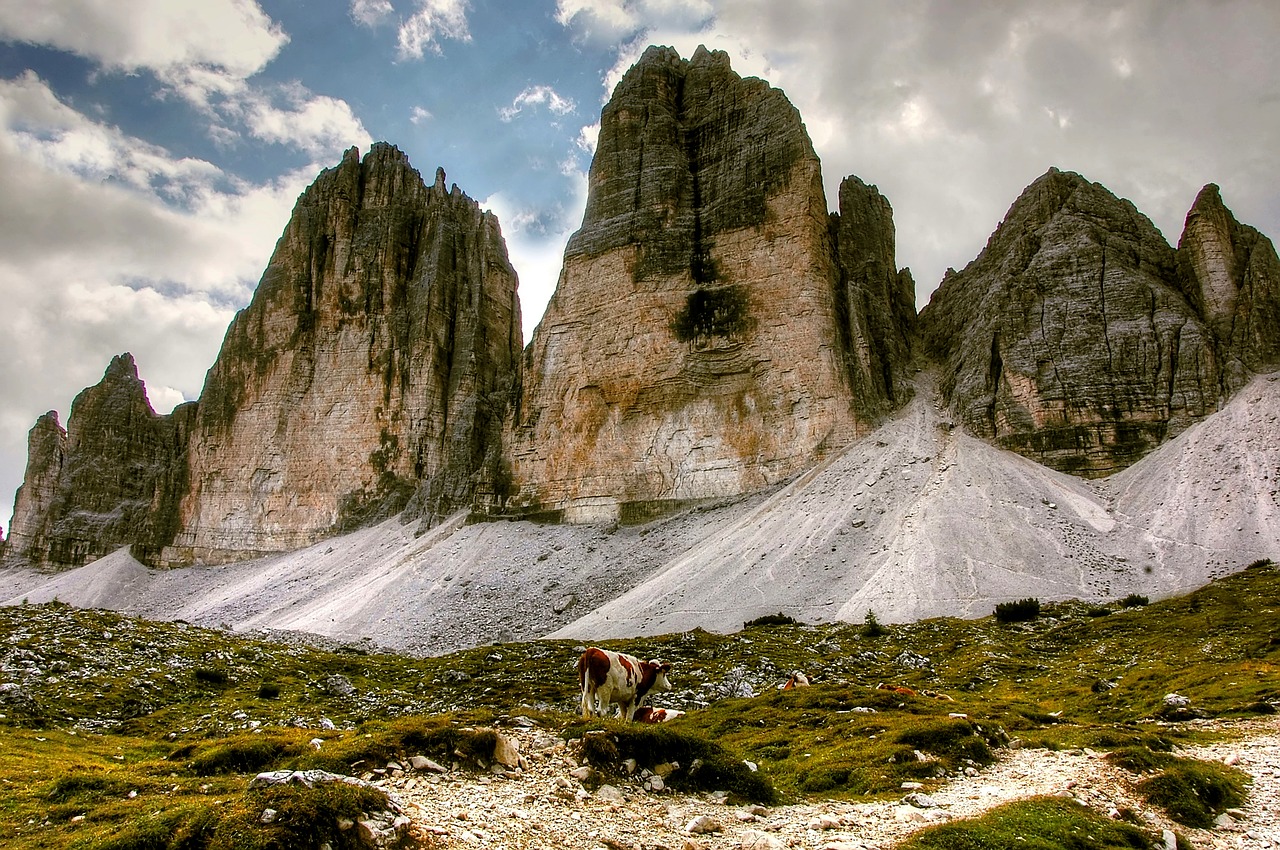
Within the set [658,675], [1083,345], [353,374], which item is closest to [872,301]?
[1083,345]

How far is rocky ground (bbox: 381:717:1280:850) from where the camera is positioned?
8.32 metres

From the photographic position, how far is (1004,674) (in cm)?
2673

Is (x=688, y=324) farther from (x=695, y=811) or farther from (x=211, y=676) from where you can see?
(x=695, y=811)

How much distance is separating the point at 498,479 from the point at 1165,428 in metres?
57.9

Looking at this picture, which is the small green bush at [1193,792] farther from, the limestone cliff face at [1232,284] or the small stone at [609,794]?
the limestone cliff face at [1232,284]

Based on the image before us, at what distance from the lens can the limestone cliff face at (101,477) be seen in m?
106

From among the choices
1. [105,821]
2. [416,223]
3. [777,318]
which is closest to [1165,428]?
[777,318]

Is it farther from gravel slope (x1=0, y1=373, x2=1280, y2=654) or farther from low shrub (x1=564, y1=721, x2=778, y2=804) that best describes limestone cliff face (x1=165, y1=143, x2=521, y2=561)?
low shrub (x1=564, y1=721, x2=778, y2=804)

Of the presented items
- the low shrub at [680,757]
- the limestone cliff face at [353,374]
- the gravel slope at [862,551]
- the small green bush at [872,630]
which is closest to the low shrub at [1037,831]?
the low shrub at [680,757]

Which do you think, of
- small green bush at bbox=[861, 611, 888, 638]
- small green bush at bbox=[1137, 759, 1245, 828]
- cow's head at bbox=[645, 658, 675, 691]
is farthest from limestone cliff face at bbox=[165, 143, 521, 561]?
small green bush at bbox=[1137, 759, 1245, 828]

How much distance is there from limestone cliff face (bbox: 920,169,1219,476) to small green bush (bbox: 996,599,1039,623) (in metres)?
26.9

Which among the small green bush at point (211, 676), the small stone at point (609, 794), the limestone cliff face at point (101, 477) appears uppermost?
the limestone cliff face at point (101, 477)

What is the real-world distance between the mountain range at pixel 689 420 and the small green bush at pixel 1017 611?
10.0 ft

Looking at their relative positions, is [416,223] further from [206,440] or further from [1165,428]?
[1165,428]
